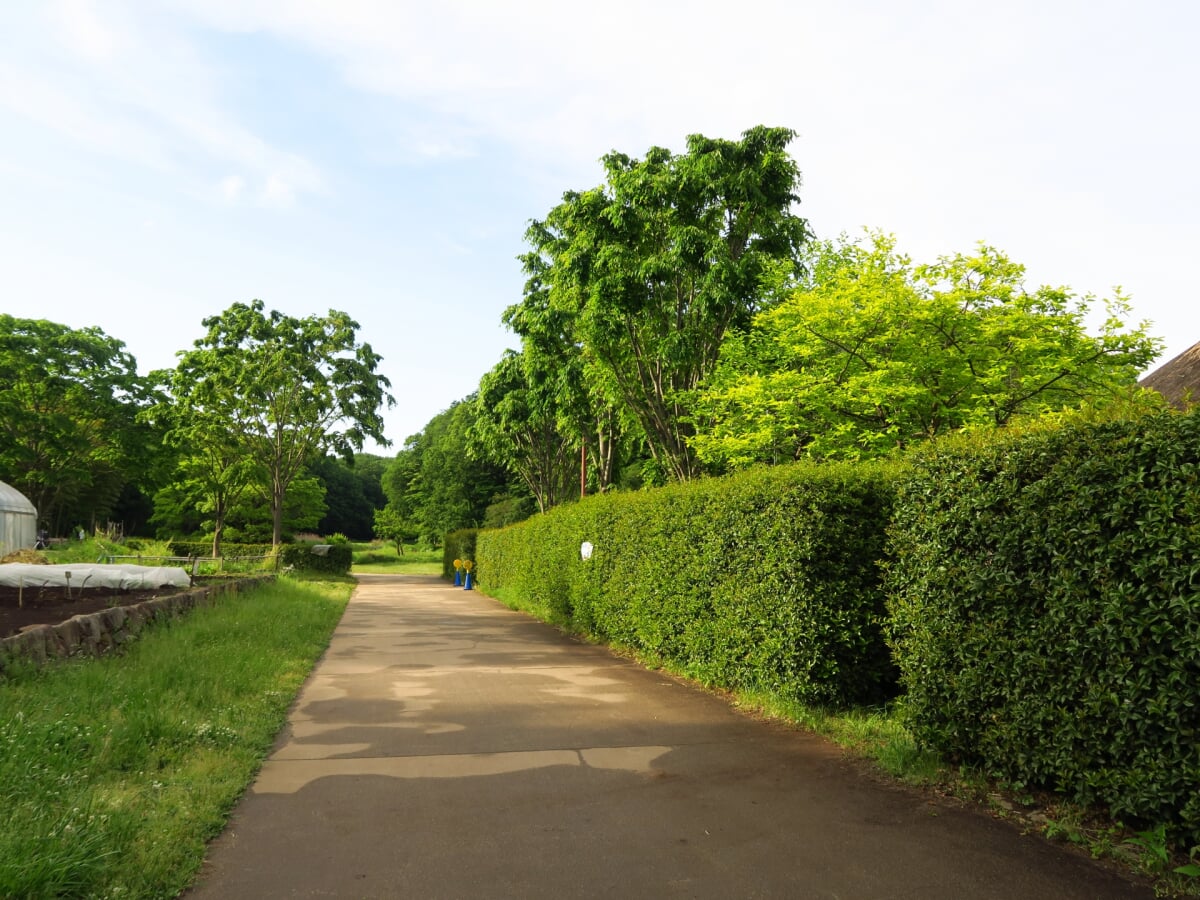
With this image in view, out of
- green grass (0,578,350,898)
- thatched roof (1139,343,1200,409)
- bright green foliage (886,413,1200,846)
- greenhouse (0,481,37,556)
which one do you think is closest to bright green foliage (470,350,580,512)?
greenhouse (0,481,37,556)

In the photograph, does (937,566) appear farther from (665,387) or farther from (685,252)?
(665,387)

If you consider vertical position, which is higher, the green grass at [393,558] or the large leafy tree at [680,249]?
the large leafy tree at [680,249]

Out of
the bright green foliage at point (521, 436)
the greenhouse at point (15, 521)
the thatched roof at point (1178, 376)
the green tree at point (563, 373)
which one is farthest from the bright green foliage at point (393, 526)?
the thatched roof at point (1178, 376)

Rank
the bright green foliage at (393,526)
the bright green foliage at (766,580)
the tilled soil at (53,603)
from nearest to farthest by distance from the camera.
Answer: the bright green foliage at (766,580), the tilled soil at (53,603), the bright green foliage at (393,526)

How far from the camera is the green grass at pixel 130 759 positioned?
3.39 meters

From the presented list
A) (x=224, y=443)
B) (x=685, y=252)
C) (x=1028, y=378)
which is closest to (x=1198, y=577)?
(x=1028, y=378)

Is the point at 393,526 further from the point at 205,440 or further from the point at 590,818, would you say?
the point at 590,818

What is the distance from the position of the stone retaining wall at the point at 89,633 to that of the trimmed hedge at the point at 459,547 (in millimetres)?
20245

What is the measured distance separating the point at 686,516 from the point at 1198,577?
618 cm

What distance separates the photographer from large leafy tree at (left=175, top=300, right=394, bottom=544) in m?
31.2

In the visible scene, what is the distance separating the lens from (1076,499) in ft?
13.9

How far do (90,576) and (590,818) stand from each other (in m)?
14.7

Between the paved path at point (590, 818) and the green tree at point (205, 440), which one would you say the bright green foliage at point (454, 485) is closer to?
the green tree at point (205, 440)

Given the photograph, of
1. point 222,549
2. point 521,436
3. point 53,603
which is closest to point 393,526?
point 222,549
